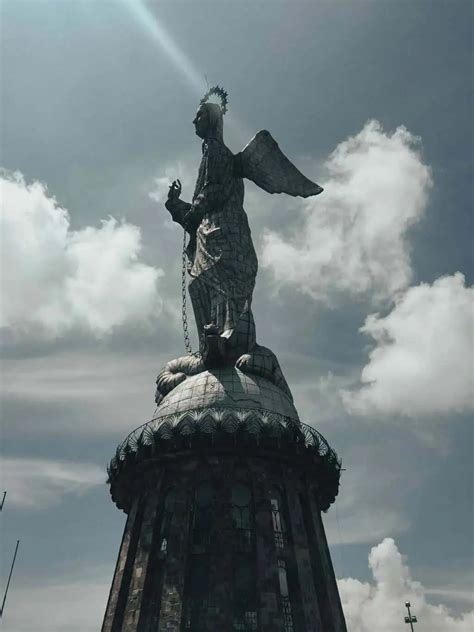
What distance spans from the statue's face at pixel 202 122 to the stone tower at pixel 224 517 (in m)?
22.5

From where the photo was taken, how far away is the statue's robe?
145ft

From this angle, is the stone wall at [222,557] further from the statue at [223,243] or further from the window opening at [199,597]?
the statue at [223,243]

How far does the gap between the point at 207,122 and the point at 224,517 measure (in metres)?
32.8

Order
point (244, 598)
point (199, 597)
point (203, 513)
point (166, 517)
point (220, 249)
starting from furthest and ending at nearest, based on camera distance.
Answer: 1. point (220, 249)
2. point (166, 517)
3. point (203, 513)
4. point (244, 598)
5. point (199, 597)

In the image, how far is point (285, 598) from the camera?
3431cm

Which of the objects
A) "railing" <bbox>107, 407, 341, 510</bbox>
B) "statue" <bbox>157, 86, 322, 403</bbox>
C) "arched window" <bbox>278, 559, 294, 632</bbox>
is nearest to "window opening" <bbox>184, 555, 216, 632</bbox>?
"arched window" <bbox>278, 559, 294, 632</bbox>

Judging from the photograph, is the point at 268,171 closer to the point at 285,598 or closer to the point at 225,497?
the point at 225,497

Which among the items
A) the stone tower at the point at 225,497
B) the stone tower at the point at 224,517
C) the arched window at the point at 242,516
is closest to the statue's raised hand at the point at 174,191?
the stone tower at the point at 225,497

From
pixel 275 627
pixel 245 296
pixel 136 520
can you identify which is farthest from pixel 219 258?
pixel 275 627

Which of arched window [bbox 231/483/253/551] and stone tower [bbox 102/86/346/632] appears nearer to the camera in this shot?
stone tower [bbox 102/86/346/632]

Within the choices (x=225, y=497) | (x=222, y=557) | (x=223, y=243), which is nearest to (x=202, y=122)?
(x=223, y=243)

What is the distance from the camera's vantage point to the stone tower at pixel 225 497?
33156mm

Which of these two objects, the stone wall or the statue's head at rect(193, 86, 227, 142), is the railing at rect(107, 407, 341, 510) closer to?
the stone wall

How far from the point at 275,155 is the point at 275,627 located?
36.4m
